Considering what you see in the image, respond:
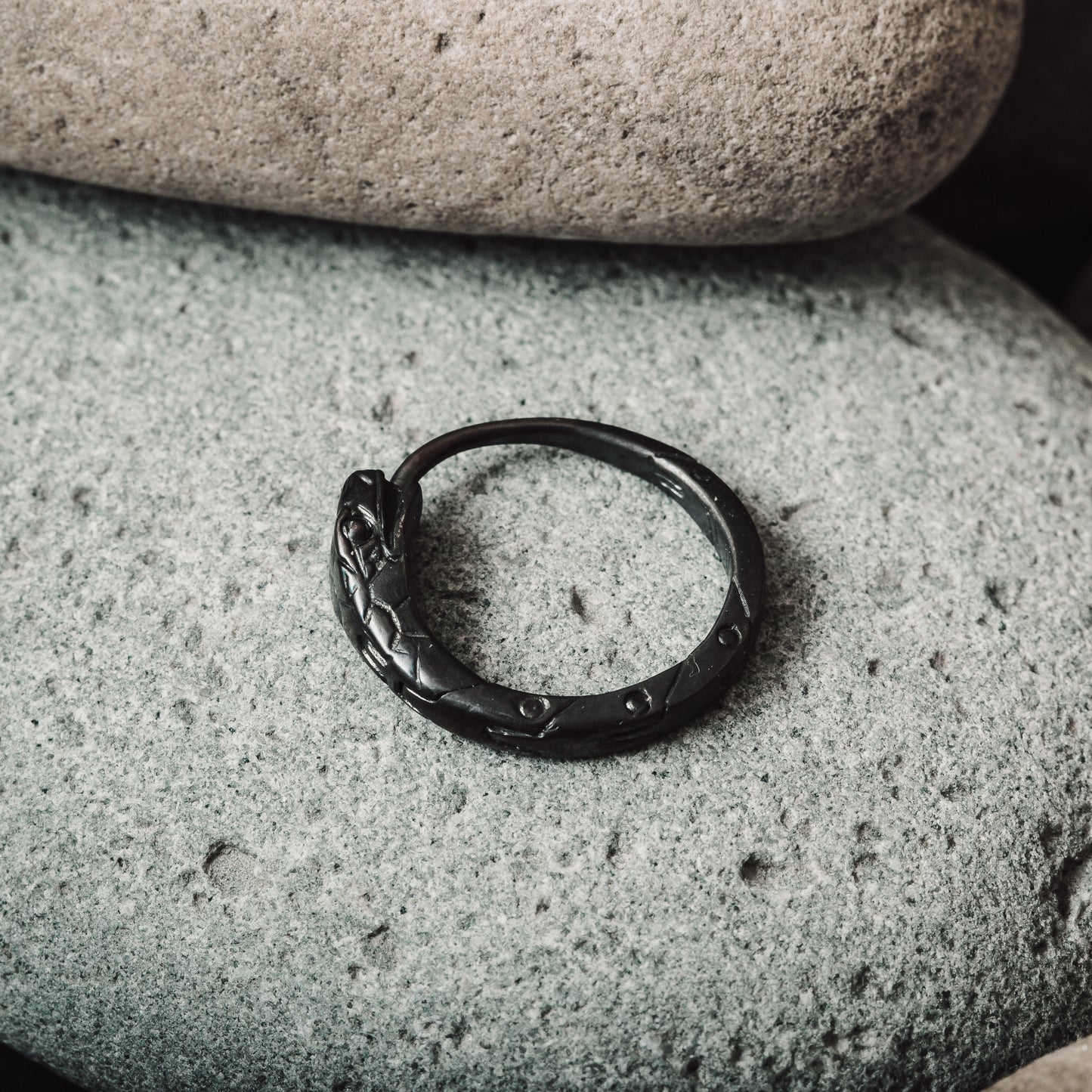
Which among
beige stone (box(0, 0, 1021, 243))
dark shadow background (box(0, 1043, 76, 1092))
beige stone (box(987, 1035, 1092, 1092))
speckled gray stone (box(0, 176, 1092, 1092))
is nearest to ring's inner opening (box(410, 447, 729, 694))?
speckled gray stone (box(0, 176, 1092, 1092))

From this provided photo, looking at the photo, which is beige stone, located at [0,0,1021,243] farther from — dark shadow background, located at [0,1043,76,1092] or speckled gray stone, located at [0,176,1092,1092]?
dark shadow background, located at [0,1043,76,1092]

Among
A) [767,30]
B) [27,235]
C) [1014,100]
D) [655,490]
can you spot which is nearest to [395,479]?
[655,490]

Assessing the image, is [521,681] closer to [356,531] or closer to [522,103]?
[356,531]

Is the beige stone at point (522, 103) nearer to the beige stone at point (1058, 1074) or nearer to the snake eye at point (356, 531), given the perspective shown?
the snake eye at point (356, 531)

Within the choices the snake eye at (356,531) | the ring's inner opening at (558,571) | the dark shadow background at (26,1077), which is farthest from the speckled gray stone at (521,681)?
the dark shadow background at (26,1077)

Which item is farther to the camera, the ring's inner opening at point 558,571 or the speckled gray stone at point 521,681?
the ring's inner opening at point 558,571

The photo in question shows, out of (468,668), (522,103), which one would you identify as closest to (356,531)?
(468,668)

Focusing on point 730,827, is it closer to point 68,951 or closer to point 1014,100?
point 68,951
